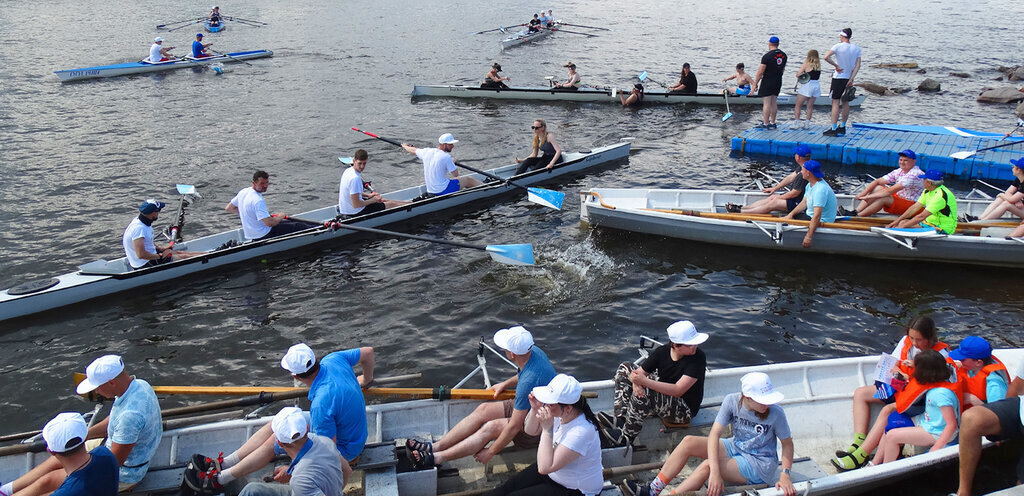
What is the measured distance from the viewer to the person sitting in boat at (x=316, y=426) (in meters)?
7.40

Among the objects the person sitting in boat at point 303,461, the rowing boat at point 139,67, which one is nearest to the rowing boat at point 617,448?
the person sitting in boat at point 303,461

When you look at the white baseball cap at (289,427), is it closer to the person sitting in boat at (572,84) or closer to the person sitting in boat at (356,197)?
the person sitting in boat at (356,197)

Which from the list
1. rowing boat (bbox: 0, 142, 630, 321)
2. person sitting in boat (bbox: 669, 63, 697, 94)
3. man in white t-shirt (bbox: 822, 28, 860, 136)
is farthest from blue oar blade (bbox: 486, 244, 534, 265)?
person sitting in boat (bbox: 669, 63, 697, 94)

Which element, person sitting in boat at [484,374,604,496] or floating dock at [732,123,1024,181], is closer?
person sitting in boat at [484,374,604,496]

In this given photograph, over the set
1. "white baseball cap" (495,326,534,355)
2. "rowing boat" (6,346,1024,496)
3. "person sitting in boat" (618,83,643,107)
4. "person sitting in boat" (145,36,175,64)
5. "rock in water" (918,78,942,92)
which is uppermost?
"person sitting in boat" (145,36,175,64)

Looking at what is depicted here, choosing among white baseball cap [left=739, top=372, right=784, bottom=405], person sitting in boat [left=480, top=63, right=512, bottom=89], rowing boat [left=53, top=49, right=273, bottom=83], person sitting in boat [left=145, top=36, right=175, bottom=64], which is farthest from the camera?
person sitting in boat [left=145, top=36, right=175, bottom=64]

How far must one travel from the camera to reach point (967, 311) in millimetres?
12742

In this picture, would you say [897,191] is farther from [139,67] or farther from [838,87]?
[139,67]

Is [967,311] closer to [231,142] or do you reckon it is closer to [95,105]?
[231,142]

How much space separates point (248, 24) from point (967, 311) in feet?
147

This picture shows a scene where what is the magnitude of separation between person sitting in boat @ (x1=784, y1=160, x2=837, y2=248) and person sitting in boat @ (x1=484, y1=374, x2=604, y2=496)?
27.7 feet

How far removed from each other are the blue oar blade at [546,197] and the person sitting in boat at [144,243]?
7.27 m

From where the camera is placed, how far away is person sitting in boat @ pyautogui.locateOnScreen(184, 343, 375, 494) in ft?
24.3

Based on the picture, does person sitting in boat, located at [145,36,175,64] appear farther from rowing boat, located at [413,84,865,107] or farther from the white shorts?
the white shorts
